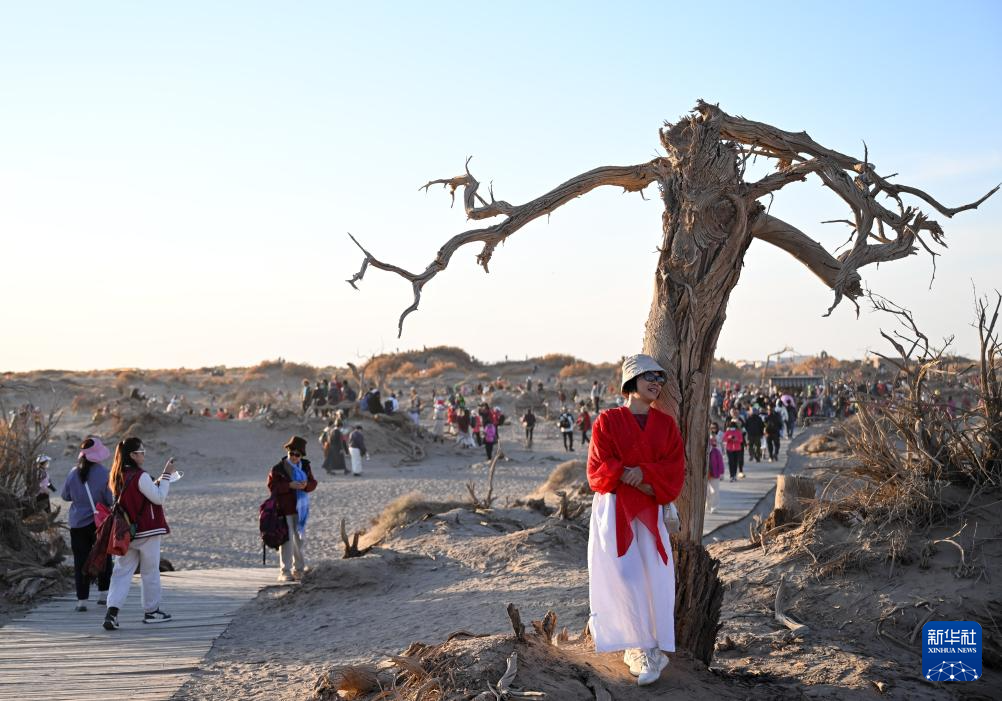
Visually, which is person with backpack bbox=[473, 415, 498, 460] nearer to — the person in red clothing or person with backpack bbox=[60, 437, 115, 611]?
person with backpack bbox=[60, 437, 115, 611]

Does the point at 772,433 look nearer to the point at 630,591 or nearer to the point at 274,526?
the point at 274,526

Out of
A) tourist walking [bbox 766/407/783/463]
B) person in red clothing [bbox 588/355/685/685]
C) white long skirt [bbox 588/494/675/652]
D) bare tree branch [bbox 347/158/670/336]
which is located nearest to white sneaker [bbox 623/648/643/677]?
person in red clothing [bbox 588/355/685/685]

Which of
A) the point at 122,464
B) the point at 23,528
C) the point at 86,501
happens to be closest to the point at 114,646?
the point at 122,464

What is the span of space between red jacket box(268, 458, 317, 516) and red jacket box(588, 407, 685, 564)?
18.6 feet

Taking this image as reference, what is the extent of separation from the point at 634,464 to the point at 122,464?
5.15 metres

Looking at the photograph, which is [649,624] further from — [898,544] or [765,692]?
[898,544]

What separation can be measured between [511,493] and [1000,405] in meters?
15.6

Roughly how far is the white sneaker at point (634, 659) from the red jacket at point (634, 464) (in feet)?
1.79

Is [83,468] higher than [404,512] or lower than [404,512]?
higher

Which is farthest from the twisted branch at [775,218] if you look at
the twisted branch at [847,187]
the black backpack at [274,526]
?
the black backpack at [274,526]

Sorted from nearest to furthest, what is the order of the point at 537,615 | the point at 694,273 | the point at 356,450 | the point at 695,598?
the point at 695,598 → the point at 694,273 → the point at 537,615 → the point at 356,450

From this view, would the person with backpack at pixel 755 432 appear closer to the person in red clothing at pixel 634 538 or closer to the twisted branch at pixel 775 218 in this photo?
the twisted branch at pixel 775 218

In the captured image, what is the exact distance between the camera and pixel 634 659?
18.0 feet

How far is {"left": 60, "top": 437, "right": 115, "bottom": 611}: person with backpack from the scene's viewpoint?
9367 mm
